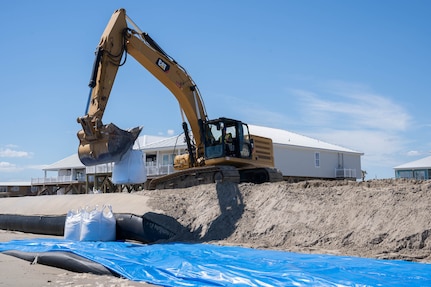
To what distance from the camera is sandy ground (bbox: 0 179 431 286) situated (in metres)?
7.99

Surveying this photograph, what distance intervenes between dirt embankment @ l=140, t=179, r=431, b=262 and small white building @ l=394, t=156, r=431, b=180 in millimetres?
37416

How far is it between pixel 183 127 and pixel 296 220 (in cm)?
734

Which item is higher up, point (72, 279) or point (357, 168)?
→ point (357, 168)

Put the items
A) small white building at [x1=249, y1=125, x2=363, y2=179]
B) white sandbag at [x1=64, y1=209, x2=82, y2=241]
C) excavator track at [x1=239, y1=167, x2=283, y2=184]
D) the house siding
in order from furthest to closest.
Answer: small white building at [x1=249, y1=125, x2=363, y2=179] → the house siding → excavator track at [x1=239, y1=167, x2=283, y2=184] → white sandbag at [x1=64, y1=209, x2=82, y2=241]

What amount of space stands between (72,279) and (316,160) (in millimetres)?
31042

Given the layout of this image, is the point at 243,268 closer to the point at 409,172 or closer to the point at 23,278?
the point at 23,278

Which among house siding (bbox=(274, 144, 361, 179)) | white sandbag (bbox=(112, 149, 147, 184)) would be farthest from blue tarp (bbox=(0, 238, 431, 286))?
house siding (bbox=(274, 144, 361, 179))

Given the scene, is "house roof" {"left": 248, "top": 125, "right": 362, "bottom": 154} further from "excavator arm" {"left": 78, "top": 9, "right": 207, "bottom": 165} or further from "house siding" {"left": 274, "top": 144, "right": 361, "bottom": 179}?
"excavator arm" {"left": 78, "top": 9, "right": 207, "bottom": 165}

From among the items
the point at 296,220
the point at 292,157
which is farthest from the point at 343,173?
the point at 296,220

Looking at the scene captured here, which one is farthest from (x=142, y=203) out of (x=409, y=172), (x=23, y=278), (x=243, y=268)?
(x=409, y=172)

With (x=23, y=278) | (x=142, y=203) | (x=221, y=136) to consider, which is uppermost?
(x=221, y=136)

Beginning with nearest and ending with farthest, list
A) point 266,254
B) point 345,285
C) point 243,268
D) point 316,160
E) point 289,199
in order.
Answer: point 345,285
point 243,268
point 266,254
point 289,199
point 316,160

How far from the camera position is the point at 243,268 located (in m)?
6.52

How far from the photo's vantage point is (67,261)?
806 centimetres
